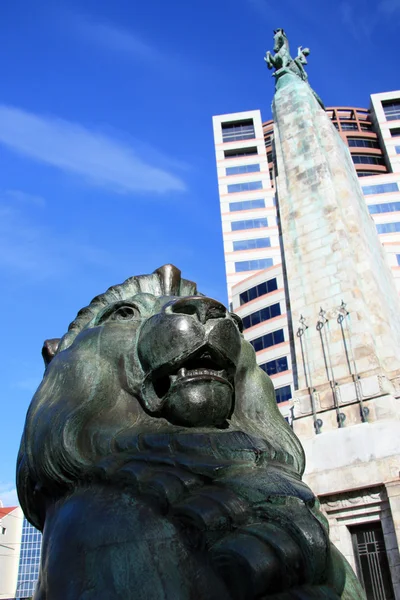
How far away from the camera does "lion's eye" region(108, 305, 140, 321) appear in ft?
8.02

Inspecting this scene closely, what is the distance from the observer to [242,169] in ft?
180

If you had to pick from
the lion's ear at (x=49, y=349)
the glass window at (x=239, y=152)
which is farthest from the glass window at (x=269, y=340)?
the lion's ear at (x=49, y=349)

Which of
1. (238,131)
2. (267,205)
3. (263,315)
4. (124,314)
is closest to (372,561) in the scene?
(124,314)

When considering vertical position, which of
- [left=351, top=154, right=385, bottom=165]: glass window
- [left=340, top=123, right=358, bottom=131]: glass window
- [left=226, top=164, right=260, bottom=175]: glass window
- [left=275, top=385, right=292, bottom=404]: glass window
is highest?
[left=340, top=123, right=358, bottom=131]: glass window

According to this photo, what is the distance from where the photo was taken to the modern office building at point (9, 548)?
184 ft

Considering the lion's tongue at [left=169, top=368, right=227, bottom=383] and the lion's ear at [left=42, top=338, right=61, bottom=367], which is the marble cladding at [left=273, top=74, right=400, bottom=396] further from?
the lion's tongue at [left=169, top=368, right=227, bottom=383]

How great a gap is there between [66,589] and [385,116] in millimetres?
65248

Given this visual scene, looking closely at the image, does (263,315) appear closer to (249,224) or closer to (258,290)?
(258,290)

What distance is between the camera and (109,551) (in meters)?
1.58

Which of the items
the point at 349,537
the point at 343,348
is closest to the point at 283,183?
the point at 343,348

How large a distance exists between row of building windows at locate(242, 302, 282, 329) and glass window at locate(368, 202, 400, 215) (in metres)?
17.4

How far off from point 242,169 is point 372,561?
47930mm

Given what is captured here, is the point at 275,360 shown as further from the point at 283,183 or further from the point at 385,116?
the point at 385,116

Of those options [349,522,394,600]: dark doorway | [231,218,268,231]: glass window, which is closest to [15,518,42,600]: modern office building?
[231,218,268,231]: glass window
